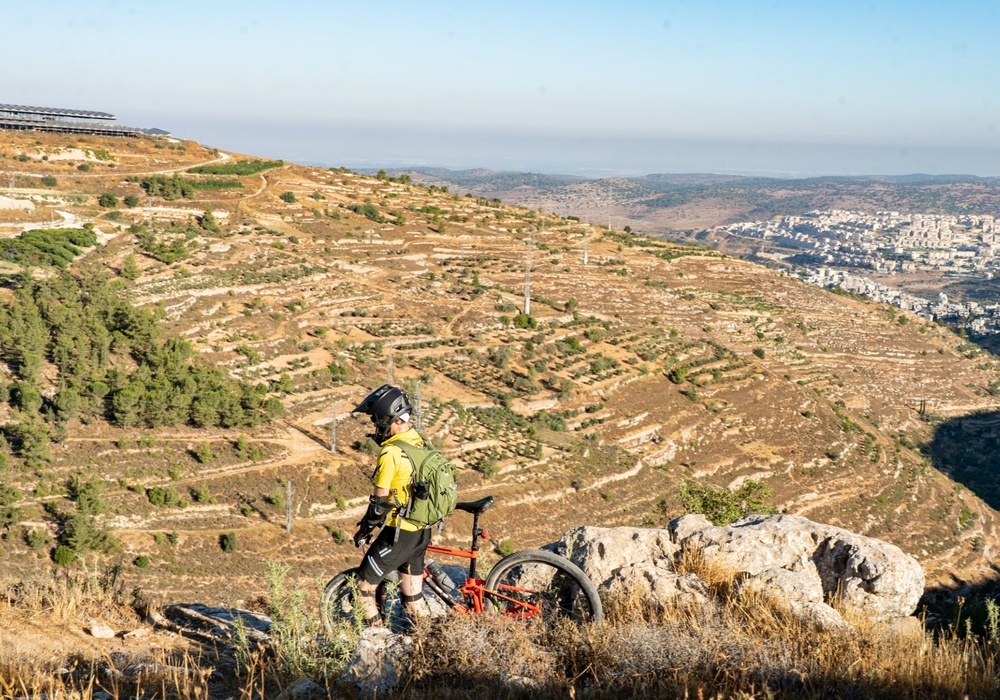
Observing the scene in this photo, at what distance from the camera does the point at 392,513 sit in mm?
5105

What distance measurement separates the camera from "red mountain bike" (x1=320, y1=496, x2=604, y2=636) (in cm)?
522

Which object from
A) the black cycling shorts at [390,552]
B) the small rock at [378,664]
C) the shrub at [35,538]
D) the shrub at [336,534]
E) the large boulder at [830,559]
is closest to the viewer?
the small rock at [378,664]

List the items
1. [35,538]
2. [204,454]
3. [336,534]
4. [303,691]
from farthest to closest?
1. [204,454]
2. [336,534]
3. [35,538]
4. [303,691]

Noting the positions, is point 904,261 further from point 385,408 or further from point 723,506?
point 385,408

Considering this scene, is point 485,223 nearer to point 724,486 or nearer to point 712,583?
point 724,486

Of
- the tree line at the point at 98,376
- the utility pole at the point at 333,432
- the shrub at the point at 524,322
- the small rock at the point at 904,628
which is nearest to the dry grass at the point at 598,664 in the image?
the small rock at the point at 904,628

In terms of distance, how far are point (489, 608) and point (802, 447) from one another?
3487cm

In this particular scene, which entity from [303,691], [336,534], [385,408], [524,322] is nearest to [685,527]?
[385,408]

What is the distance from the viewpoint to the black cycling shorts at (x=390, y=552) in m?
5.12

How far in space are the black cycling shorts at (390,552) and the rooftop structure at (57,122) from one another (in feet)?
214

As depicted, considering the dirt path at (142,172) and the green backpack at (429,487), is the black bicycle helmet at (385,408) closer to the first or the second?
the green backpack at (429,487)

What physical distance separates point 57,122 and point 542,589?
68188 mm

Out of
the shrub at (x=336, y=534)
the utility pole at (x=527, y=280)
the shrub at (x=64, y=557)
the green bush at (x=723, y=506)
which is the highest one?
the utility pole at (x=527, y=280)

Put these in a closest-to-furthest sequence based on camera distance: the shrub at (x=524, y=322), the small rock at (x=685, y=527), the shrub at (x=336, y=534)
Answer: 1. the small rock at (x=685, y=527)
2. the shrub at (x=336, y=534)
3. the shrub at (x=524, y=322)
